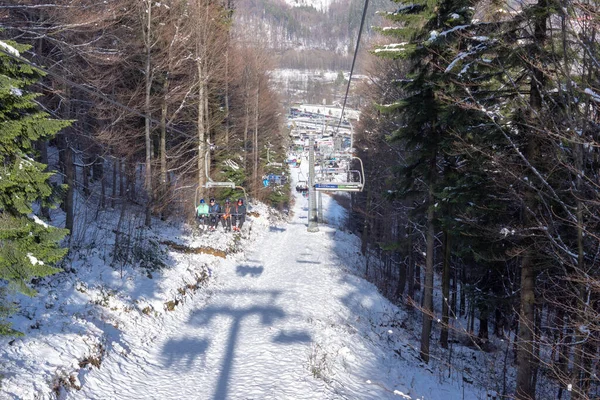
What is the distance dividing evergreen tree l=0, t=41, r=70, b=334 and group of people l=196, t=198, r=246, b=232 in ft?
43.4

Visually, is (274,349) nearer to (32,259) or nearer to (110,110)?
(32,259)

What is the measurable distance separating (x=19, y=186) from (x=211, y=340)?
606 cm

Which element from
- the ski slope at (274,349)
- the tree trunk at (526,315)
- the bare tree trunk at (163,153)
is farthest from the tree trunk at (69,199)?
the tree trunk at (526,315)

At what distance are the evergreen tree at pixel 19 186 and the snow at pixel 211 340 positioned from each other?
1.86 metres

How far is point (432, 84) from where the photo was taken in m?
10.5

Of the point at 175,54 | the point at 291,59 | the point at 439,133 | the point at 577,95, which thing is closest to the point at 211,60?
the point at 175,54

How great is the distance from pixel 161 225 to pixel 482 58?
15.4 m

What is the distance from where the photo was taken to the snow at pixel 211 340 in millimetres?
7219

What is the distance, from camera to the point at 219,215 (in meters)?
21.5

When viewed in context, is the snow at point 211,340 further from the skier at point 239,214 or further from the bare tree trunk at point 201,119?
the bare tree trunk at point 201,119

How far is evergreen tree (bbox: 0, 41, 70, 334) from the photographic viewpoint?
5.00 meters

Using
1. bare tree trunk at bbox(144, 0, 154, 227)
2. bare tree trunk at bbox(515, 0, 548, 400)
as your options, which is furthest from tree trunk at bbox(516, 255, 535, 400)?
bare tree trunk at bbox(144, 0, 154, 227)

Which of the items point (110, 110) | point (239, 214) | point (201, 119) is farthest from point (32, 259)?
point (201, 119)

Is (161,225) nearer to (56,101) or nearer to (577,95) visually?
(56,101)
